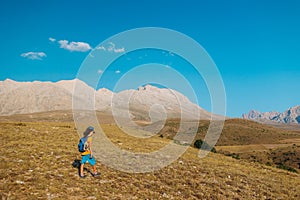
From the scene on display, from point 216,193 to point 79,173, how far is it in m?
8.77

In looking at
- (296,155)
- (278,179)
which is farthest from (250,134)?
(278,179)

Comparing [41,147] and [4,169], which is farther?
[41,147]

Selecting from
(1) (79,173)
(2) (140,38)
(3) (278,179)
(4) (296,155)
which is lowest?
(4) (296,155)

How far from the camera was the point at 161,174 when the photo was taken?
1945 cm

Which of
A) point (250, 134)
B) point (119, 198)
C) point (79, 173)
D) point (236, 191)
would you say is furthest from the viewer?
point (250, 134)

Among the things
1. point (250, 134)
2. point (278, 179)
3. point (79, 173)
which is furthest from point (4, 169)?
point (250, 134)

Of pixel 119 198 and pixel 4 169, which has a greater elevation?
pixel 4 169

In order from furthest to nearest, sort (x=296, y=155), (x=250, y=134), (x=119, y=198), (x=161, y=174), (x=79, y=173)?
(x=250, y=134) → (x=296, y=155) → (x=161, y=174) → (x=79, y=173) → (x=119, y=198)

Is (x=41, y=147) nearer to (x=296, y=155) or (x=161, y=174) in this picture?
(x=161, y=174)

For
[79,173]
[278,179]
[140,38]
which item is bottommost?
[278,179]

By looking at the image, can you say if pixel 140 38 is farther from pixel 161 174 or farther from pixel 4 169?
pixel 4 169

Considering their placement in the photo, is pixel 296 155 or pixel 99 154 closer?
pixel 99 154

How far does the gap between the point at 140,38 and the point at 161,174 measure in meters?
12.3

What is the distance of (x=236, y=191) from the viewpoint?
1794 cm
